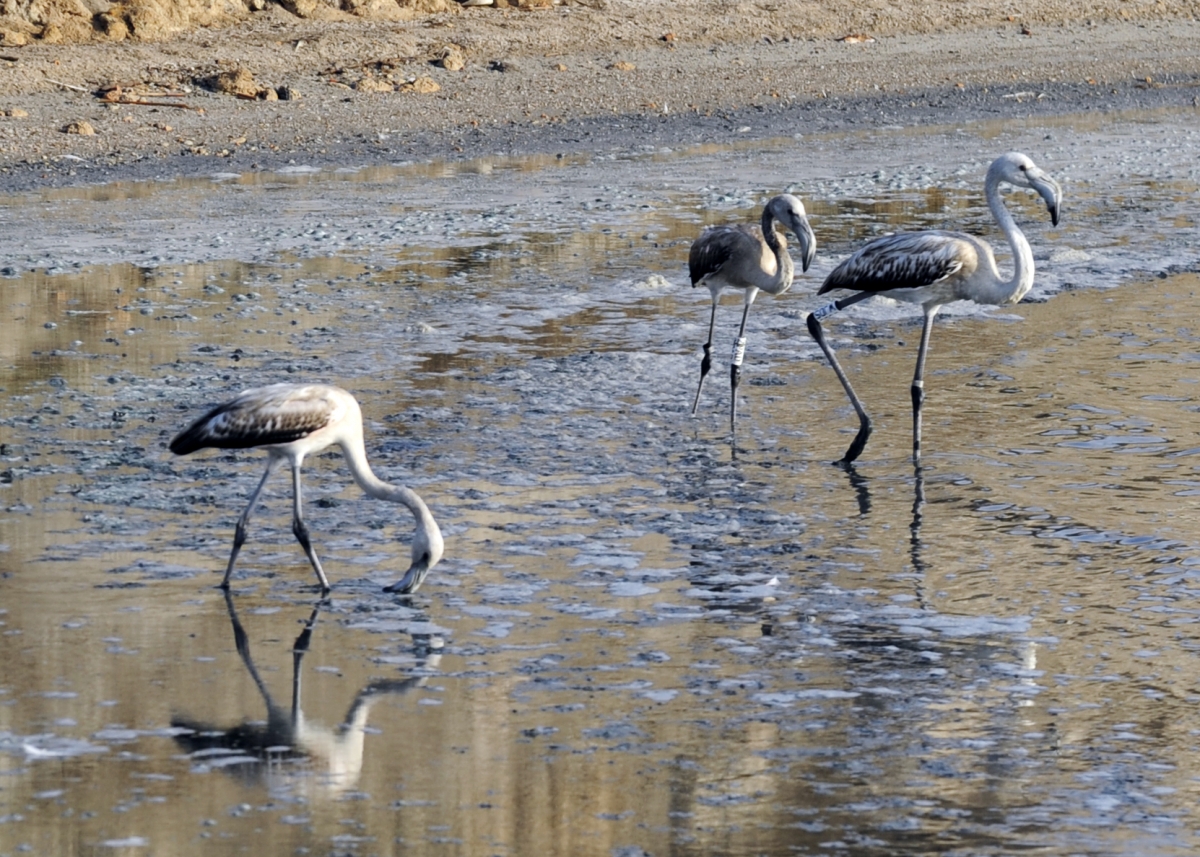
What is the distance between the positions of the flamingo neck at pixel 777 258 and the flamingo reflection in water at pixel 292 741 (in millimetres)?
4083

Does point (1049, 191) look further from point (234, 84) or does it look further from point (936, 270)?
point (234, 84)

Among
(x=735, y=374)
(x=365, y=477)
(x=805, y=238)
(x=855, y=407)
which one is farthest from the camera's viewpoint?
(x=735, y=374)

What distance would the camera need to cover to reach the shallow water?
194 inches

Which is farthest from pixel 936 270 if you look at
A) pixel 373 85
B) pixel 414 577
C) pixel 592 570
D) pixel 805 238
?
pixel 373 85

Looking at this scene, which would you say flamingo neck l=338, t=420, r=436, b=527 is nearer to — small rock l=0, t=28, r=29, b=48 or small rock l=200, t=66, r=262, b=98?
small rock l=200, t=66, r=262, b=98

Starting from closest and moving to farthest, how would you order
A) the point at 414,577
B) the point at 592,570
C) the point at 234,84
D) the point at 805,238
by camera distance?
the point at 414,577, the point at 592,570, the point at 805,238, the point at 234,84

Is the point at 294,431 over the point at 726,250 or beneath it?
beneath

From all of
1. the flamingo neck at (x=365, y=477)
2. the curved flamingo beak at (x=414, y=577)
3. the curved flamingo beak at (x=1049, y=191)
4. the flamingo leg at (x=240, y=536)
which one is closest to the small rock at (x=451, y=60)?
the curved flamingo beak at (x=1049, y=191)

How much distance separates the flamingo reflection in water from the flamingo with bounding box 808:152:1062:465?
3.55m

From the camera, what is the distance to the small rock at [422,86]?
19.6 m

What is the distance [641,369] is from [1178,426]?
9.44ft

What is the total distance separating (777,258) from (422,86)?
1094 centimetres

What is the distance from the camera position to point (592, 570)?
6910mm

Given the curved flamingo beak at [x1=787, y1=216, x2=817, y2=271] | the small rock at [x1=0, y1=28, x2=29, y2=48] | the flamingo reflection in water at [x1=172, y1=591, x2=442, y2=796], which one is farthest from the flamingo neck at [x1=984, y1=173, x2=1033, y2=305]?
the small rock at [x1=0, y1=28, x2=29, y2=48]
